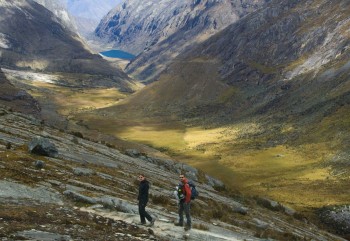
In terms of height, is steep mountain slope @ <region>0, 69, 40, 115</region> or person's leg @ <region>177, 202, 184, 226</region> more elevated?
steep mountain slope @ <region>0, 69, 40, 115</region>

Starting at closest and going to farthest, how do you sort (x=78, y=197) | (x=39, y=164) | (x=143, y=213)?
(x=143, y=213), (x=78, y=197), (x=39, y=164)

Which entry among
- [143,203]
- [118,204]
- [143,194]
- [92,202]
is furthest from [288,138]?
[143,203]

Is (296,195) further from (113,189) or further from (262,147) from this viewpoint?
(262,147)

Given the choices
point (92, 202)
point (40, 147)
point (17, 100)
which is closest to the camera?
point (92, 202)

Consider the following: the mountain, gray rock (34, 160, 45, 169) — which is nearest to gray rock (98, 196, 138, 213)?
the mountain

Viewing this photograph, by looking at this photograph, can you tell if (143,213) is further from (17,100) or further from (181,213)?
(17,100)

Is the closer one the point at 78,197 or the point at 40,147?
the point at 78,197

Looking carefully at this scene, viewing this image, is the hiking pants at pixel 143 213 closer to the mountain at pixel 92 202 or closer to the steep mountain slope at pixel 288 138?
the mountain at pixel 92 202

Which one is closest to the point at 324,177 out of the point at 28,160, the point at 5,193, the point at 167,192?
the point at 167,192

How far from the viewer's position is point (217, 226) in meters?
28.9

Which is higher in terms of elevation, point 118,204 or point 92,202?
point 118,204

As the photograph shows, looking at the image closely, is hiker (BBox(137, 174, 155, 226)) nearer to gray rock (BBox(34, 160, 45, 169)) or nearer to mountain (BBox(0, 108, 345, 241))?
mountain (BBox(0, 108, 345, 241))

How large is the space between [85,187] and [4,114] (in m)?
28.4

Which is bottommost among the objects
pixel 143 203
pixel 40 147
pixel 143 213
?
pixel 143 213
